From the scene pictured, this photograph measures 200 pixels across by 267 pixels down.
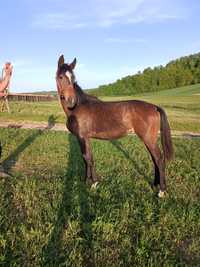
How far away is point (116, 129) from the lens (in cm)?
708

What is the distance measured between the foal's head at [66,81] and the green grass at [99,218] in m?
1.78

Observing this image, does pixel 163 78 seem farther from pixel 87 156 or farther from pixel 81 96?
pixel 87 156

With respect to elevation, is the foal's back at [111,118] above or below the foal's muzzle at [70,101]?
below

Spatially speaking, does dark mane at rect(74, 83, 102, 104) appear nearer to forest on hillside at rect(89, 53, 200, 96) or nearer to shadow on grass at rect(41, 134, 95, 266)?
shadow on grass at rect(41, 134, 95, 266)

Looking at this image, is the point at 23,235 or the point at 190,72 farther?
the point at 190,72

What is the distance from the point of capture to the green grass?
3.81m

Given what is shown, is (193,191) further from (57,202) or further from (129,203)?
(57,202)

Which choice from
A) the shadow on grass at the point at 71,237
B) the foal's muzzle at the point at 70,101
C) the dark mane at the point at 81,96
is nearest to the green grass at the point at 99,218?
the shadow on grass at the point at 71,237

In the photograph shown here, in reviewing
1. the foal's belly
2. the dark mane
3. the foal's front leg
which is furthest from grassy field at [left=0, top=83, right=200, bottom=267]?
the dark mane

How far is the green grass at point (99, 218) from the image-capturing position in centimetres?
381

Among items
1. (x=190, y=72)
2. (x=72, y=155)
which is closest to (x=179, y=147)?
(x=72, y=155)

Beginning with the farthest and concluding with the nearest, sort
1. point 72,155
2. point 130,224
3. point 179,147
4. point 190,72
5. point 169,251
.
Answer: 1. point 190,72
2. point 179,147
3. point 72,155
4. point 130,224
5. point 169,251

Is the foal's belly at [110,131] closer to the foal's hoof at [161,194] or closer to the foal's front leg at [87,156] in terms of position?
the foal's front leg at [87,156]

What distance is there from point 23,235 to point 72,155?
6.31 meters
